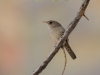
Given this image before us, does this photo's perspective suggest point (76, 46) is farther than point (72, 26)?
Yes

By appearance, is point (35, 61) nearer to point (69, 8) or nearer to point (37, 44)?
point (37, 44)

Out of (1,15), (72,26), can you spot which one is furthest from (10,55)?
(72,26)

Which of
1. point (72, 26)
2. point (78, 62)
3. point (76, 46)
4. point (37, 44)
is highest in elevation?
point (72, 26)

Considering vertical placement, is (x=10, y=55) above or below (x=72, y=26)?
below

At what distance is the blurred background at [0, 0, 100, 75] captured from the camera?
1.66 m

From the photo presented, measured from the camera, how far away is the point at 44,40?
5.49 feet

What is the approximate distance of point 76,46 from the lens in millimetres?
1662

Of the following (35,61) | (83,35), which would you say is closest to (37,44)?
(35,61)

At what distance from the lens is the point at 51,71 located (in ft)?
5.47

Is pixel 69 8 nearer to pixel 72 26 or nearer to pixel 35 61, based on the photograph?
pixel 35 61

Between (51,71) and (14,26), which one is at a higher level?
(14,26)

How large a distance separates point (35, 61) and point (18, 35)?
22cm

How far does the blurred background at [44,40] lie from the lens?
1660 millimetres

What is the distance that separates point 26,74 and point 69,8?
0.56 m
